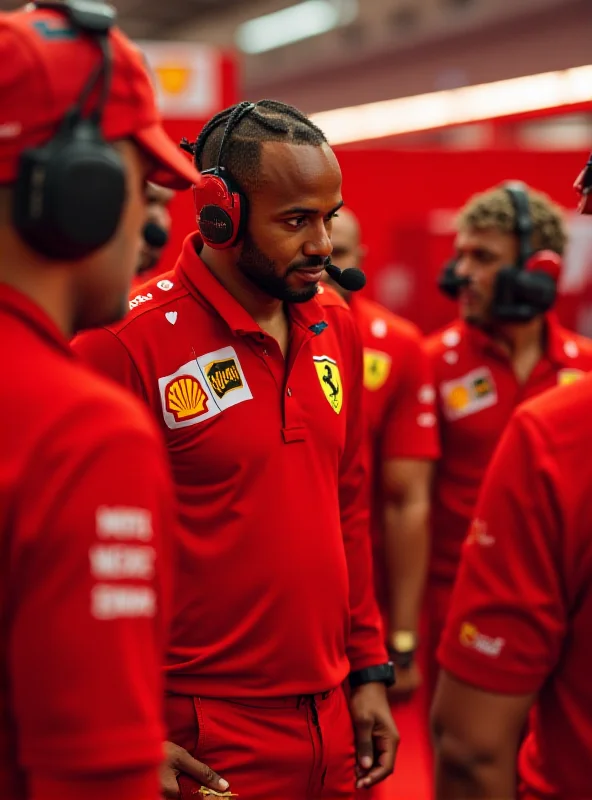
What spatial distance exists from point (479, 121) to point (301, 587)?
25.7 ft

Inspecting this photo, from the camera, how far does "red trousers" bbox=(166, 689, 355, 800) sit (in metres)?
1.76

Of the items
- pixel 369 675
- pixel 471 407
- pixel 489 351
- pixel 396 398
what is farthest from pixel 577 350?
pixel 369 675

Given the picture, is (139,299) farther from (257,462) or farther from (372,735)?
(372,735)

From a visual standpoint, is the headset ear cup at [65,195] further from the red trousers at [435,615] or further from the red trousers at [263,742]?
the red trousers at [435,615]

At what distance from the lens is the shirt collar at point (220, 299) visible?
1.85 metres

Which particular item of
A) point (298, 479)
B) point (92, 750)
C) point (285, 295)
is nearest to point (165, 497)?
point (92, 750)

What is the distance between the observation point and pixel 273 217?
6.20 feet

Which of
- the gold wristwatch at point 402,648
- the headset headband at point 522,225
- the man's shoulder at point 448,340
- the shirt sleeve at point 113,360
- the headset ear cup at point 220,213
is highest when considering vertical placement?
the headset ear cup at point 220,213

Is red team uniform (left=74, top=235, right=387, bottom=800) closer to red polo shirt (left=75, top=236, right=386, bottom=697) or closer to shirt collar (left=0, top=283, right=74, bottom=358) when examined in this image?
red polo shirt (left=75, top=236, right=386, bottom=697)

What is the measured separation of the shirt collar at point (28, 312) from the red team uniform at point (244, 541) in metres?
0.77

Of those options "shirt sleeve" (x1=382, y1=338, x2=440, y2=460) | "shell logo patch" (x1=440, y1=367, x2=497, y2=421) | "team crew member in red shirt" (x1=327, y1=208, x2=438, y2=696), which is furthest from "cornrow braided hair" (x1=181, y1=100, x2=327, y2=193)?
"shell logo patch" (x1=440, y1=367, x2=497, y2=421)

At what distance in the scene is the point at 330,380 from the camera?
1981mm

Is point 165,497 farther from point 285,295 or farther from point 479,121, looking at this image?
point 479,121

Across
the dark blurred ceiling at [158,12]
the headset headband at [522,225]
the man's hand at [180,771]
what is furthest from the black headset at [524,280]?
the dark blurred ceiling at [158,12]
